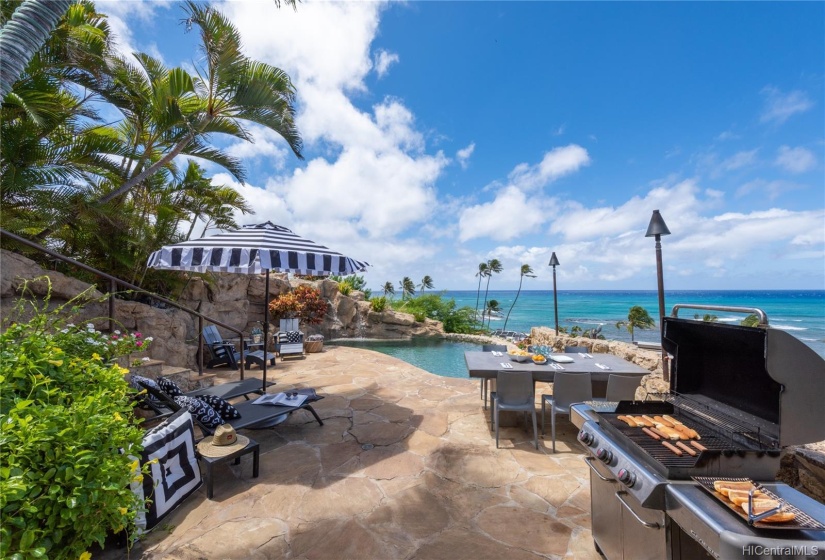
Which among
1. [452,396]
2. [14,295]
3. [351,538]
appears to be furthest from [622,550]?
[14,295]

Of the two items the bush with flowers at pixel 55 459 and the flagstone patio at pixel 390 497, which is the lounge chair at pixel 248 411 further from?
the bush with flowers at pixel 55 459

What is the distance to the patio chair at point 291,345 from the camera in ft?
29.1

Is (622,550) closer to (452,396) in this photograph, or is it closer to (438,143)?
(452,396)

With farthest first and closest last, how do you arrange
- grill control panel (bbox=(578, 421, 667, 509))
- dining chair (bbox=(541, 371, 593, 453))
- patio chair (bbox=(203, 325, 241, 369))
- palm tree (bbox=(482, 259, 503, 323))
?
1. palm tree (bbox=(482, 259, 503, 323))
2. patio chair (bbox=(203, 325, 241, 369))
3. dining chair (bbox=(541, 371, 593, 453))
4. grill control panel (bbox=(578, 421, 667, 509))

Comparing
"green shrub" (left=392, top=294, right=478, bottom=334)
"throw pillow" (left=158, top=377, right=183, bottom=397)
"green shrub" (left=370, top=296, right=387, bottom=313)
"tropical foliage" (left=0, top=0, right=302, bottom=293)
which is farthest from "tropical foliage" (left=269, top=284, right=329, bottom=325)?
"green shrub" (left=392, top=294, right=478, bottom=334)

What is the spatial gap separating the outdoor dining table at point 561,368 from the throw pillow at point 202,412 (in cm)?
301

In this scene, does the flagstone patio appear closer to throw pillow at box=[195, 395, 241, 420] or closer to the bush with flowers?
throw pillow at box=[195, 395, 241, 420]

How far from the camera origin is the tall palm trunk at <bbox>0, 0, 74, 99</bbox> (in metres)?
1.85

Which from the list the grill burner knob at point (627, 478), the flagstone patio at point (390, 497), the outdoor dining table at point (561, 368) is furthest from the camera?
the outdoor dining table at point (561, 368)

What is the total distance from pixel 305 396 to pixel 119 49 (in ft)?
24.9

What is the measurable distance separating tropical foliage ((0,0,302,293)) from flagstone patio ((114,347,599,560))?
5501mm

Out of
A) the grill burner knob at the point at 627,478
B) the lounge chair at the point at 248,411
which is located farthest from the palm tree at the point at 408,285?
the grill burner knob at the point at 627,478

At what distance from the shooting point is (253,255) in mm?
3930

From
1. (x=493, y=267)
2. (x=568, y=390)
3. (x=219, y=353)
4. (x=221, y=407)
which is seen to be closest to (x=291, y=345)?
(x=219, y=353)
